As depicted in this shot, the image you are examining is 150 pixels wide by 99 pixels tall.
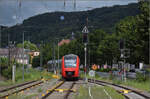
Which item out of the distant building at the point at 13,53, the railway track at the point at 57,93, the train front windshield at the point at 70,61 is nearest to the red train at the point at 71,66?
the train front windshield at the point at 70,61

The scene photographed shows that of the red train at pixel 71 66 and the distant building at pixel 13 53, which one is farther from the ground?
the distant building at pixel 13 53

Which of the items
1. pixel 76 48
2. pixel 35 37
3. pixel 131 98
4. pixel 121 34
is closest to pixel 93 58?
pixel 76 48

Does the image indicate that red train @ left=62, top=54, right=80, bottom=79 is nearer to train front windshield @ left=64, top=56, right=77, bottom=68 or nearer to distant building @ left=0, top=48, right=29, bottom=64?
train front windshield @ left=64, top=56, right=77, bottom=68

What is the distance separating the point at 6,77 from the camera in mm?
53125

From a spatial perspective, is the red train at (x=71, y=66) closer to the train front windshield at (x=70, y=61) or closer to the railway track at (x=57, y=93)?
the train front windshield at (x=70, y=61)

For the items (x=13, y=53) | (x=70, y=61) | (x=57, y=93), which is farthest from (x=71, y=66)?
(x=13, y=53)

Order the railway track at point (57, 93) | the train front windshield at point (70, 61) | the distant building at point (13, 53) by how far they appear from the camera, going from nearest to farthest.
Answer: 1. the railway track at point (57, 93)
2. the train front windshield at point (70, 61)
3. the distant building at point (13, 53)

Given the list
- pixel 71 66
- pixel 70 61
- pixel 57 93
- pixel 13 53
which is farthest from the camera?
pixel 13 53

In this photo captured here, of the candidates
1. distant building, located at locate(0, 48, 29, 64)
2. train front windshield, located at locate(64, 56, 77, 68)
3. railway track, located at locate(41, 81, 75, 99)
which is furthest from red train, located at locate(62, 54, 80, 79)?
railway track, located at locate(41, 81, 75, 99)

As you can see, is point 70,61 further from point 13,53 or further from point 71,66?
point 13,53

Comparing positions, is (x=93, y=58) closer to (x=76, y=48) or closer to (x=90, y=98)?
(x=76, y=48)

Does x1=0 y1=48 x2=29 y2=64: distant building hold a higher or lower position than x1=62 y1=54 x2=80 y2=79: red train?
higher

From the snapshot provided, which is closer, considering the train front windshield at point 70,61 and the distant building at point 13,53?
the train front windshield at point 70,61

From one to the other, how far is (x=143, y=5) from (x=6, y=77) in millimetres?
29490
